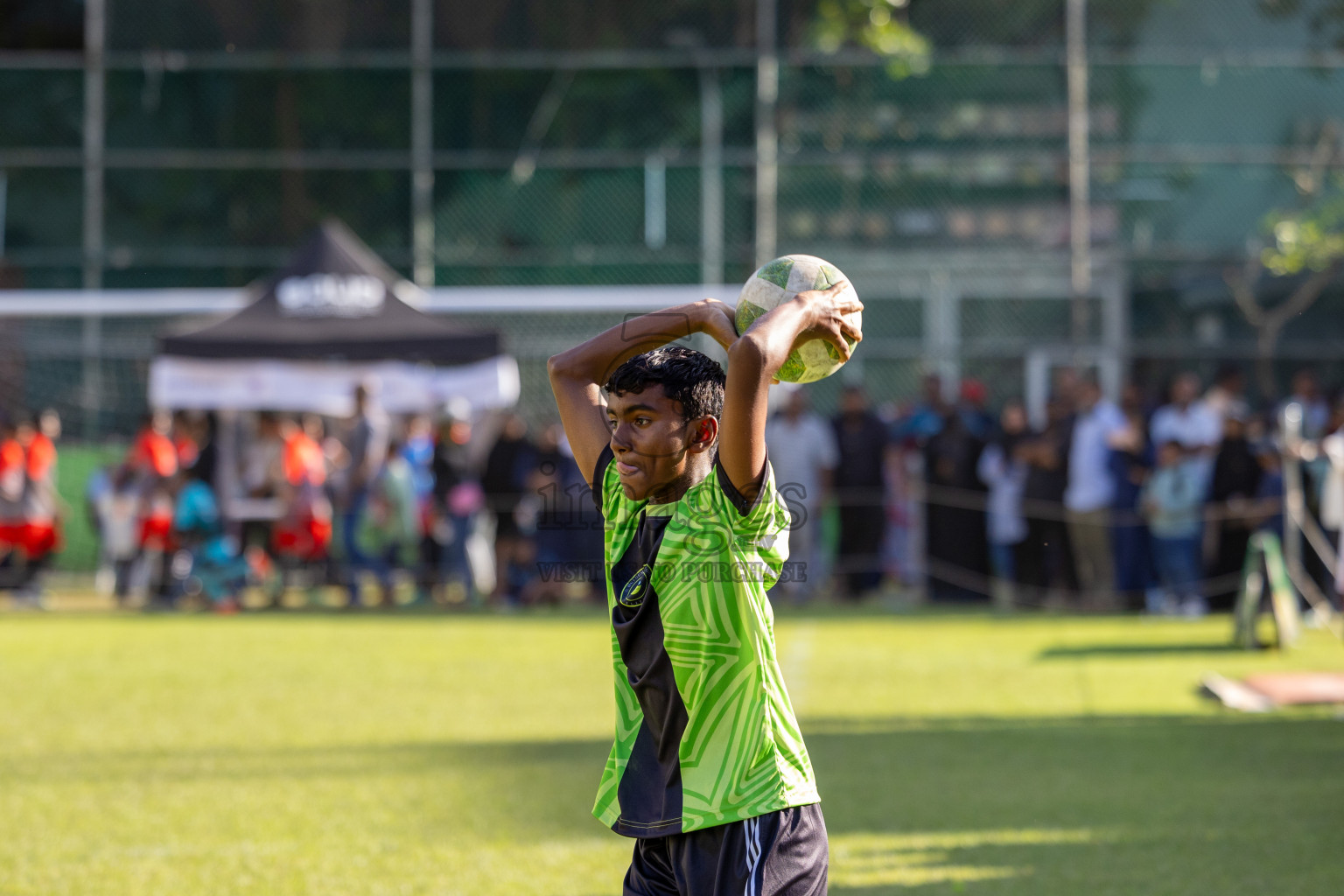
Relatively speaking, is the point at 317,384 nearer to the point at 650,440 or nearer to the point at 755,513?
the point at 650,440

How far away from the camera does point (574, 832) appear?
638 cm

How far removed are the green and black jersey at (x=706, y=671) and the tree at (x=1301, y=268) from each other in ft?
55.2

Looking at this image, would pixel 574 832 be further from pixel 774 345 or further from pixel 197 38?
pixel 197 38

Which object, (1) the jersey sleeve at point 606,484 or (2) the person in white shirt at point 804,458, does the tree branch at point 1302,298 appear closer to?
(2) the person in white shirt at point 804,458

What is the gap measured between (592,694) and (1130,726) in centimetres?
349

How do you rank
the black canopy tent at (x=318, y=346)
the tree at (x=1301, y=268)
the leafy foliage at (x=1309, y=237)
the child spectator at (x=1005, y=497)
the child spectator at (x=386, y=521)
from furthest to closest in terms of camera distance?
the tree at (x=1301, y=268) → the leafy foliage at (x=1309, y=237) → the black canopy tent at (x=318, y=346) → the child spectator at (x=386, y=521) → the child spectator at (x=1005, y=497)

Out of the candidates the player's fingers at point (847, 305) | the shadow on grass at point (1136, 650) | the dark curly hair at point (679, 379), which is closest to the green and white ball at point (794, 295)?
the player's fingers at point (847, 305)

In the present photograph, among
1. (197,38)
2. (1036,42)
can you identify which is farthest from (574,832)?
(197,38)

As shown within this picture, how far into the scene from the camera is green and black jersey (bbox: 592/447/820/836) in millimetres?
3092

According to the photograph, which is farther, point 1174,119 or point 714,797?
point 1174,119

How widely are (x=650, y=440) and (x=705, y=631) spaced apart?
0.42 m

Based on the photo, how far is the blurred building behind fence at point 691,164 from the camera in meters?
20.5

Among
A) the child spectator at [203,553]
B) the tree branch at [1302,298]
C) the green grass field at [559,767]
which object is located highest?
the tree branch at [1302,298]

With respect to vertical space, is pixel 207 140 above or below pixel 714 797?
above
